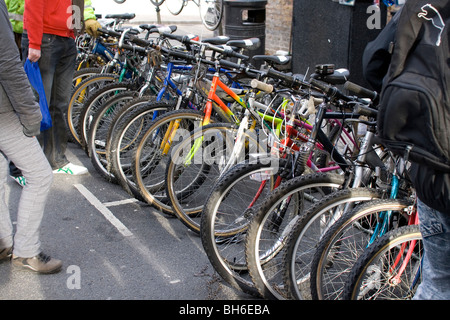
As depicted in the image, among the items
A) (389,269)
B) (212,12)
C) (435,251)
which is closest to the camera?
(435,251)

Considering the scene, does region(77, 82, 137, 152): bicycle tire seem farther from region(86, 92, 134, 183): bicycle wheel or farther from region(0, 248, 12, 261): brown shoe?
region(0, 248, 12, 261): brown shoe

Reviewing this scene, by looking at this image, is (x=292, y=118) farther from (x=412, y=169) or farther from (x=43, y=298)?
(x=43, y=298)

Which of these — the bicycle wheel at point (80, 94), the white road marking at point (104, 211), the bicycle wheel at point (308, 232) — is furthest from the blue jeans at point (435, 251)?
the bicycle wheel at point (80, 94)

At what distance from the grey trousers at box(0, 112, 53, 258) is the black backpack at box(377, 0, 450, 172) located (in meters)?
2.30

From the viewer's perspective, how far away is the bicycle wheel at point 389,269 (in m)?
2.74

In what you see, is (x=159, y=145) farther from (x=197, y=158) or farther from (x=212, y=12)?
(x=212, y=12)

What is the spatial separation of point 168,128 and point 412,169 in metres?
2.51

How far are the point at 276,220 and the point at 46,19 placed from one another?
2.83 meters

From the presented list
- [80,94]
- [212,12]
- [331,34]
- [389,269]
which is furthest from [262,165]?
[212,12]

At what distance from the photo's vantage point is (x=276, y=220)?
11.5 ft

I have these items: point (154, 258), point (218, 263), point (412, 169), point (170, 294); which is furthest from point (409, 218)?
point (154, 258)
